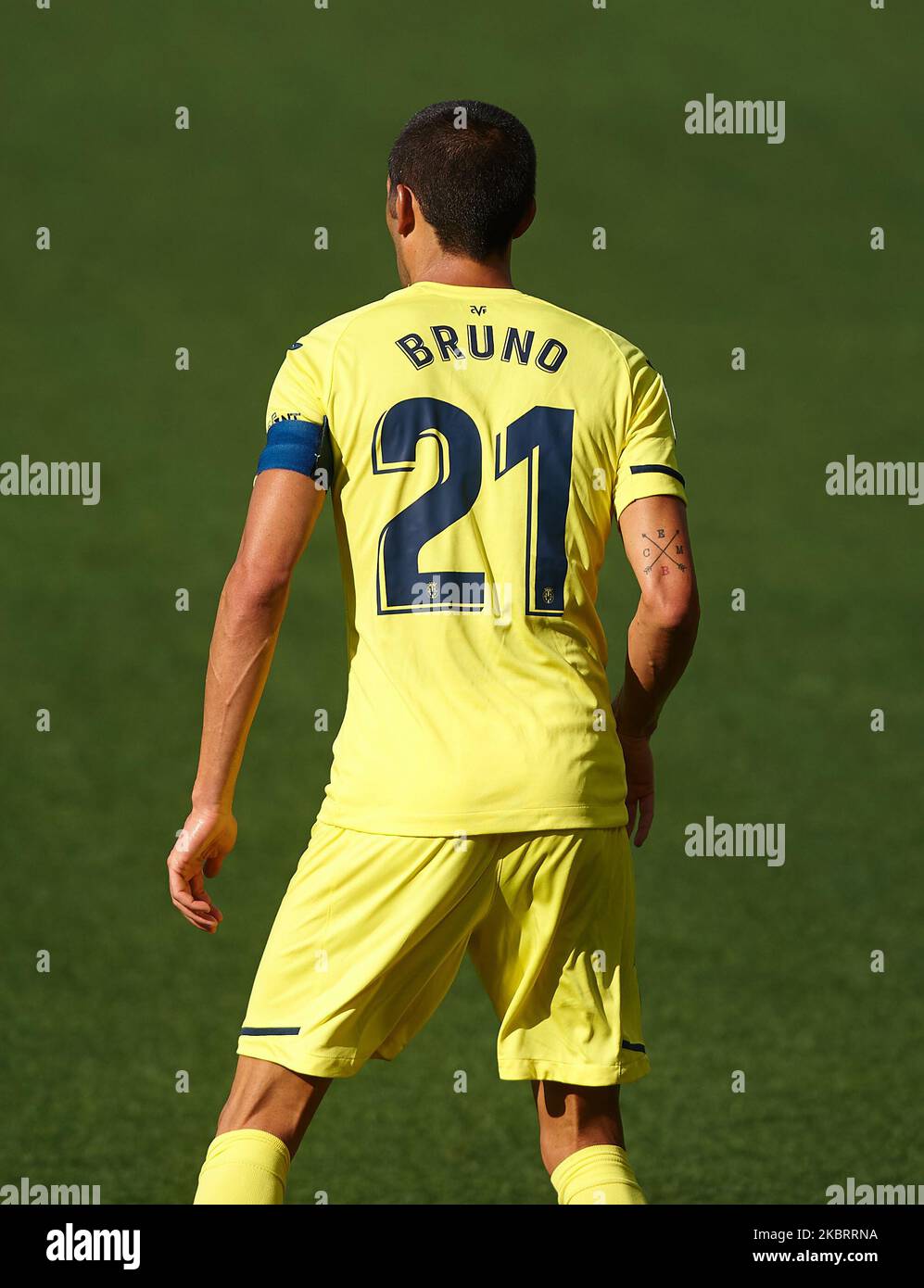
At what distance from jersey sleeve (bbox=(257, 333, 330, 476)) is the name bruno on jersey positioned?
16cm

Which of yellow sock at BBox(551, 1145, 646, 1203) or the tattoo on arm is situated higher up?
the tattoo on arm

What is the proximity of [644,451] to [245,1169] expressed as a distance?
1.44 m

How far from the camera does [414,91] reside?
18.6 meters

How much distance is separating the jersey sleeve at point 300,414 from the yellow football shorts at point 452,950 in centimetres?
66

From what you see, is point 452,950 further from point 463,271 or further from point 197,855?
point 463,271

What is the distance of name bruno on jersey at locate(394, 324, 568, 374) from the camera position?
3275 millimetres

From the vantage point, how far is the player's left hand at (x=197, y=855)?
10.7 ft

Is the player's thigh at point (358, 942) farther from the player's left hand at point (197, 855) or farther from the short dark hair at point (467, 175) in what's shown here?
the short dark hair at point (467, 175)

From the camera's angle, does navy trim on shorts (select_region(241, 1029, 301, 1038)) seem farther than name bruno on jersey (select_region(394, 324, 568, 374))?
No

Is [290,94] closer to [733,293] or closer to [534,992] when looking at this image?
[733,293]

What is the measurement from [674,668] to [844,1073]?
3.48m

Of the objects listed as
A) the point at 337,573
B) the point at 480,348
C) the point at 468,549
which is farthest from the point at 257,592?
the point at 337,573

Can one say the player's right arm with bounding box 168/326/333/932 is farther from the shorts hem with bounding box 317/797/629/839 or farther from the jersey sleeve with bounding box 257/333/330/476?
the shorts hem with bounding box 317/797/629/839

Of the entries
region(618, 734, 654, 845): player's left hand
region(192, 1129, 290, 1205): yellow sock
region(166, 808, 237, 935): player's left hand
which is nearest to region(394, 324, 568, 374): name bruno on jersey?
region(618, 734, 654, 845): player's left hand
